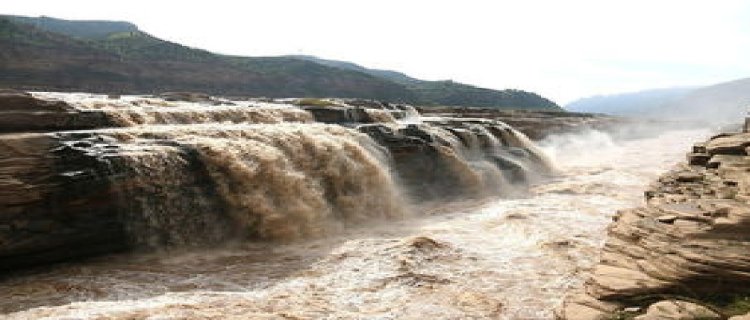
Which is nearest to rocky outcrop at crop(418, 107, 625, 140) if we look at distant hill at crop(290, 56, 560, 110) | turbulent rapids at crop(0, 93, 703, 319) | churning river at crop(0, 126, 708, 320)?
turbulent rapids at crop(0, 93, 703, 319)

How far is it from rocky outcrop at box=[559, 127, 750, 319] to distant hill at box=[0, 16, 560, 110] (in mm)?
73789

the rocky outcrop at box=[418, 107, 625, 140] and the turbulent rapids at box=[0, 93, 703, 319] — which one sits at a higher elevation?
the rocky outcrop at box=[418, 107, 625, 140]

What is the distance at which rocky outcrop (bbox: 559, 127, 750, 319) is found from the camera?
A: 30.6 feet

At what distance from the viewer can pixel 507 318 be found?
11.2 metres

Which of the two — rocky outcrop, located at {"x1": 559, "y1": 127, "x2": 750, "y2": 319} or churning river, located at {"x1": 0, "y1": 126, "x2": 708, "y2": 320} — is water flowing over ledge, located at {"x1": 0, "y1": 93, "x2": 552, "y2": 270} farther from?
rocky outcrop, located at {"x1": 559, "y1": 127, "x2": 750, "y2": 319}

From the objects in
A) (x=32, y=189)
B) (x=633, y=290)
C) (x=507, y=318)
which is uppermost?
(x=32, y=189)

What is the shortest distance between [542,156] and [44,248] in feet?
90.7

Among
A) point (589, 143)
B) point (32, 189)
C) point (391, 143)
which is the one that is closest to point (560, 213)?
point (391, 143)

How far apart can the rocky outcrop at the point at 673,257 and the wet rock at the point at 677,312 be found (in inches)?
20.6

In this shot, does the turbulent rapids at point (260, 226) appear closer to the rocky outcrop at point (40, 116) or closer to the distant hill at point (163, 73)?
the rocky outcrop at point (40, 116)

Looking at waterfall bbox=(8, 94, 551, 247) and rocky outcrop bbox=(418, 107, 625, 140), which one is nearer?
waterfall bbox=(8, 94, 551, 247)

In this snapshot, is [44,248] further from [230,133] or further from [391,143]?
[391,143]

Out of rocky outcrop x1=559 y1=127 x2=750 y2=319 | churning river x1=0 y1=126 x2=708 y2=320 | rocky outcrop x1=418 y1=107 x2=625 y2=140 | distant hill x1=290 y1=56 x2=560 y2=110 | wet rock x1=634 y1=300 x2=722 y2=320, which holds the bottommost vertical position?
churning river x1=0 y1=126 x2=708 y2=320

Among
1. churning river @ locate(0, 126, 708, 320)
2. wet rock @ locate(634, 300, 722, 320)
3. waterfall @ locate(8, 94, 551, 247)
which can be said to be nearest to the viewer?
wet rock @ locate(634, 300, 722, 320)
